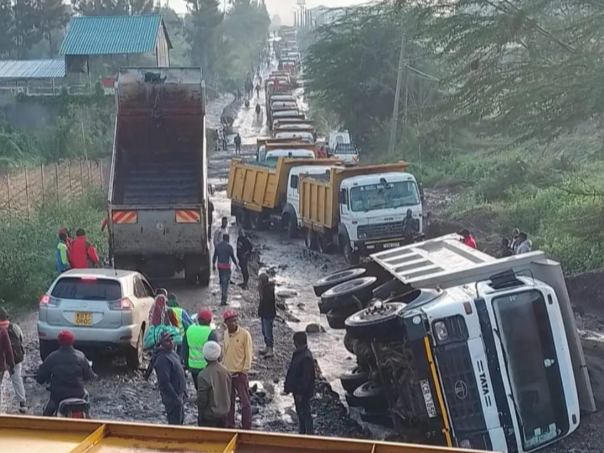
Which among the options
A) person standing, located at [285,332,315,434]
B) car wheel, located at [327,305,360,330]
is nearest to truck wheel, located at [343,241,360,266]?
car wheel, located at [327,305,360,330]

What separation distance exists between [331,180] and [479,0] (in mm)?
7317

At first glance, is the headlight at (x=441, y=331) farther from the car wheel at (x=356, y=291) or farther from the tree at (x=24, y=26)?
the tree at (x=24, y=26)

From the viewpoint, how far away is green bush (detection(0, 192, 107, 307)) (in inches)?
666

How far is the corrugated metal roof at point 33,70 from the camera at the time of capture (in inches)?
2200

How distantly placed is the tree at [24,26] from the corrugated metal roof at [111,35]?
19.1 meters

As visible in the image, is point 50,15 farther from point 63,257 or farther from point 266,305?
point 266,305

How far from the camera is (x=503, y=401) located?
8.98 meters

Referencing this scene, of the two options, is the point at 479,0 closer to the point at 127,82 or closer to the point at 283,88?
the point at 127,82

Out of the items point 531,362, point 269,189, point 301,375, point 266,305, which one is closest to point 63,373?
point 301,375

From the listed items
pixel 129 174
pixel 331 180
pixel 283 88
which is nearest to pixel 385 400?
pixel 129 174

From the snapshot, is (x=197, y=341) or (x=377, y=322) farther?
(x=197, y=341)

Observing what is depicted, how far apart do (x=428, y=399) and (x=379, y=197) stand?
13586 mm

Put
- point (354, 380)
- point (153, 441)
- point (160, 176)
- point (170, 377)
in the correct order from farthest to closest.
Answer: point (160, 176)
point (354, 380)
point (170, 377)
point (153, 441)

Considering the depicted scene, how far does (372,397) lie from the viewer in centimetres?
1081
